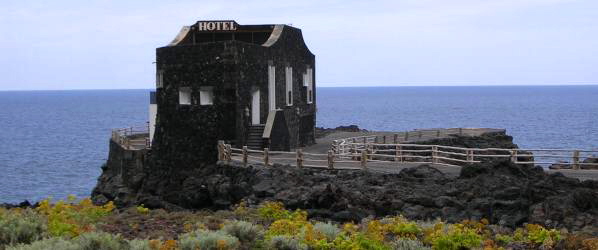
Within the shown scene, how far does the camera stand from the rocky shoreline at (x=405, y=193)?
27094mm

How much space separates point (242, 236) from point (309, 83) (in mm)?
35044

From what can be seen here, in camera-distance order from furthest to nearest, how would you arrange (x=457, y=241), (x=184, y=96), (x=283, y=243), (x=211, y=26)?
(x=211, y=26), (x=184, y=96), (x=457, y=241), (x=283, y=243)

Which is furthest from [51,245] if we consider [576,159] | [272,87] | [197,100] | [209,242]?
[272,87]

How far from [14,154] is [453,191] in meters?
76.5

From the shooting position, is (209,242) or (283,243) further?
(283,243)

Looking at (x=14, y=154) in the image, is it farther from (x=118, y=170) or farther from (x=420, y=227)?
(x=420, y=227)

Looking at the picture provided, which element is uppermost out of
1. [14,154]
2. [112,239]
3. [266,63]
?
[266,63]

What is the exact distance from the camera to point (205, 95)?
41.4 meters

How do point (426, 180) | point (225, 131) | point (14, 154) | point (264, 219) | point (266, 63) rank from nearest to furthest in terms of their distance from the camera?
point (264, 219), point (426, 180), point (225, 131), point (266, 63), point (14, 154)

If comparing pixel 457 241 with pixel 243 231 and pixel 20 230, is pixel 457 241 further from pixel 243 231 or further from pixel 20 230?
pixel 20 230

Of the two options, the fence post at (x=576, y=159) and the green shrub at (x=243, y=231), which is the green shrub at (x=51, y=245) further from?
the fence post at (x=576, y=159)

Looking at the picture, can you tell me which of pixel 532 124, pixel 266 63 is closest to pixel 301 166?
pixel 266 63

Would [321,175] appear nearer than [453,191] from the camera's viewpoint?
No

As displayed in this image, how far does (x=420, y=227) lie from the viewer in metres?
20.7
